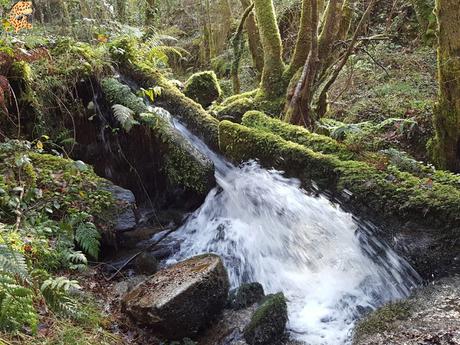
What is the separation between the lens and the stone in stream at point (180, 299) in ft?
12.0

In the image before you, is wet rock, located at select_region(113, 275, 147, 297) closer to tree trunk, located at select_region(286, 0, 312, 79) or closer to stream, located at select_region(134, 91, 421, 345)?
stream, located at select_region(134, 91, 421, 345)

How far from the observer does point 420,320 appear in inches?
128

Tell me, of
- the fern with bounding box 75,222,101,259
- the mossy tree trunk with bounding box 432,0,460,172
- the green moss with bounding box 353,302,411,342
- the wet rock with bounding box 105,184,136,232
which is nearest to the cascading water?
the green moss with bounding box 353,302,411,342

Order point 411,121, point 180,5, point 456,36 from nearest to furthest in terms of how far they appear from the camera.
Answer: point 456,36 < point 411,121 < point 180,5

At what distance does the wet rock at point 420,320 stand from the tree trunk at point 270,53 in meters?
5.72

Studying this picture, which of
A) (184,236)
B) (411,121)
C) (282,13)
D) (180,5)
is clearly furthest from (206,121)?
(180,5)

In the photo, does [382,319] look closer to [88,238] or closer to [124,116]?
[88,238]

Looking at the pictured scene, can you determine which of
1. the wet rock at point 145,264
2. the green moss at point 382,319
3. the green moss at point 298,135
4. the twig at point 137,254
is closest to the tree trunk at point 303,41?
the green moss at point 298,135

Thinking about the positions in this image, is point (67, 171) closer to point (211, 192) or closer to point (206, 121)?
point (211, 192)

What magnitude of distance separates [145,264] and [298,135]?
2.81 metres

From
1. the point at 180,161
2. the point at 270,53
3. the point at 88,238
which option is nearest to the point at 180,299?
the point at 88,238

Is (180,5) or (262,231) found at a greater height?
(180,5)

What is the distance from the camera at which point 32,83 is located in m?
5.74

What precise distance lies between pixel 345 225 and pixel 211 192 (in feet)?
6.96
